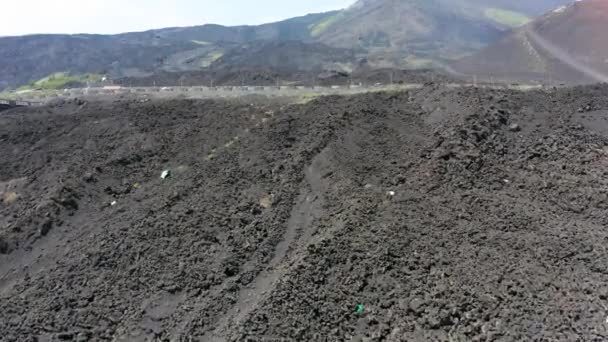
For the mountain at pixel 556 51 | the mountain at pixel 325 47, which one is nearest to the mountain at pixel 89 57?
the mountain at pixel 325 47

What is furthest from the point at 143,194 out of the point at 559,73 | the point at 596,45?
the point at 596,45

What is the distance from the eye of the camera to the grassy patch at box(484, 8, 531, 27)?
394ft

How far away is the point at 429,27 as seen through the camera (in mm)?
113000

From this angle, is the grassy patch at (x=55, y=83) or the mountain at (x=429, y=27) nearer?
the grassy patch at (x=55, y=83)

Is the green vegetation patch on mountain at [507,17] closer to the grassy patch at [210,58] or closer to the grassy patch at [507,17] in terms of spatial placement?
the grassy patch at [507,17]

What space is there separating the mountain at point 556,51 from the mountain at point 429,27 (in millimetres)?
19160

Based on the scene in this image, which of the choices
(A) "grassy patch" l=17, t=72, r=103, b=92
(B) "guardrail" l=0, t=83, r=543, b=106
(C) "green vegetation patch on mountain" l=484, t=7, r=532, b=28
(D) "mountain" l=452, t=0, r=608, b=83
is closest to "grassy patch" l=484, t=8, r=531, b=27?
(C) "green vegetation patch on mountain" l=484, t=7, r=532, b=28

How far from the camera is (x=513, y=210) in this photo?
20.2 metres

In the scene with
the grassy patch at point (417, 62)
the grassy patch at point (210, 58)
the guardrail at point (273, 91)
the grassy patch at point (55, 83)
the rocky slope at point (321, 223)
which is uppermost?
the grassy patch at point (210, 58)

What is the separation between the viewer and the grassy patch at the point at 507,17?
12007 cm

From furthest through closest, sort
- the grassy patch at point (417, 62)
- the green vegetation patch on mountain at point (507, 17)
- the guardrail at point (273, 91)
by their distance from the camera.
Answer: the green vegetation patch on mountain at point (507, 17)
the grassy patch at point (417, 62)
the guardrail at point (273, 91)

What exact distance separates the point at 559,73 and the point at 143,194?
43.3m

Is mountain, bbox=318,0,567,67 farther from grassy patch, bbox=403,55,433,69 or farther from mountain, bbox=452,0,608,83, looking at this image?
mountain, bbox=452,0,608,83

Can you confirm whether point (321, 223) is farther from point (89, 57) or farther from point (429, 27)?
point (429, 27)
